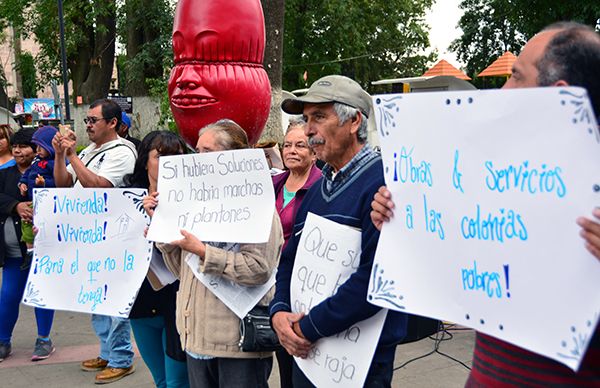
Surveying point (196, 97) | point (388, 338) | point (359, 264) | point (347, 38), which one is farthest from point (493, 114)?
point (347, 38)

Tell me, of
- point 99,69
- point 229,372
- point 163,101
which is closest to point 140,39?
point 163,101

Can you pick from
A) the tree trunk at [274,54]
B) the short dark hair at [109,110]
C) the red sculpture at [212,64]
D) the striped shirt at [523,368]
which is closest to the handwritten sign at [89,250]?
the short dark hair at [109,110]

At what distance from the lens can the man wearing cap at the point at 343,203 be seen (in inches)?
89.3

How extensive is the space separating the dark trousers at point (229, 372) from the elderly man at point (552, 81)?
131cm

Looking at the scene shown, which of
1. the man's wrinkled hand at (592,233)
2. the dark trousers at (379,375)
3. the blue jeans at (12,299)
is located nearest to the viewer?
the man's wrinkled hand at (592,233)

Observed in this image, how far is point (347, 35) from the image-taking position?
25.5m

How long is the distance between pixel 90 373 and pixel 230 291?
2594mm

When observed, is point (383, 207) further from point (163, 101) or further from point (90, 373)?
point (163, 101)

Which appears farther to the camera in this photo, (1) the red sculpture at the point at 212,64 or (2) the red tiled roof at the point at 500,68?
(2) the red tiled roof at the point at 500,68

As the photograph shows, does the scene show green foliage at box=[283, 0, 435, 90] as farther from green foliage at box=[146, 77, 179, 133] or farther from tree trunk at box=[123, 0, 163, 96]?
green foliage at box=[146, 77, 179, 133]

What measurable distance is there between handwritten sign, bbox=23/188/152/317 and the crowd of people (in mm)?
117

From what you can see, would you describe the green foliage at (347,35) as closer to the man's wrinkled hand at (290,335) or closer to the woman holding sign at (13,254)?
the woman holding sign at (13,254)

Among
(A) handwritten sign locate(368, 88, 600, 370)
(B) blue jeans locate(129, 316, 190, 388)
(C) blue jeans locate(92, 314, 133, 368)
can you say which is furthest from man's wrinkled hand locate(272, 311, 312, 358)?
(C) blue jeans locate(92, 314, 133, 368)

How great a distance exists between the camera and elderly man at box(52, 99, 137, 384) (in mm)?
4145
